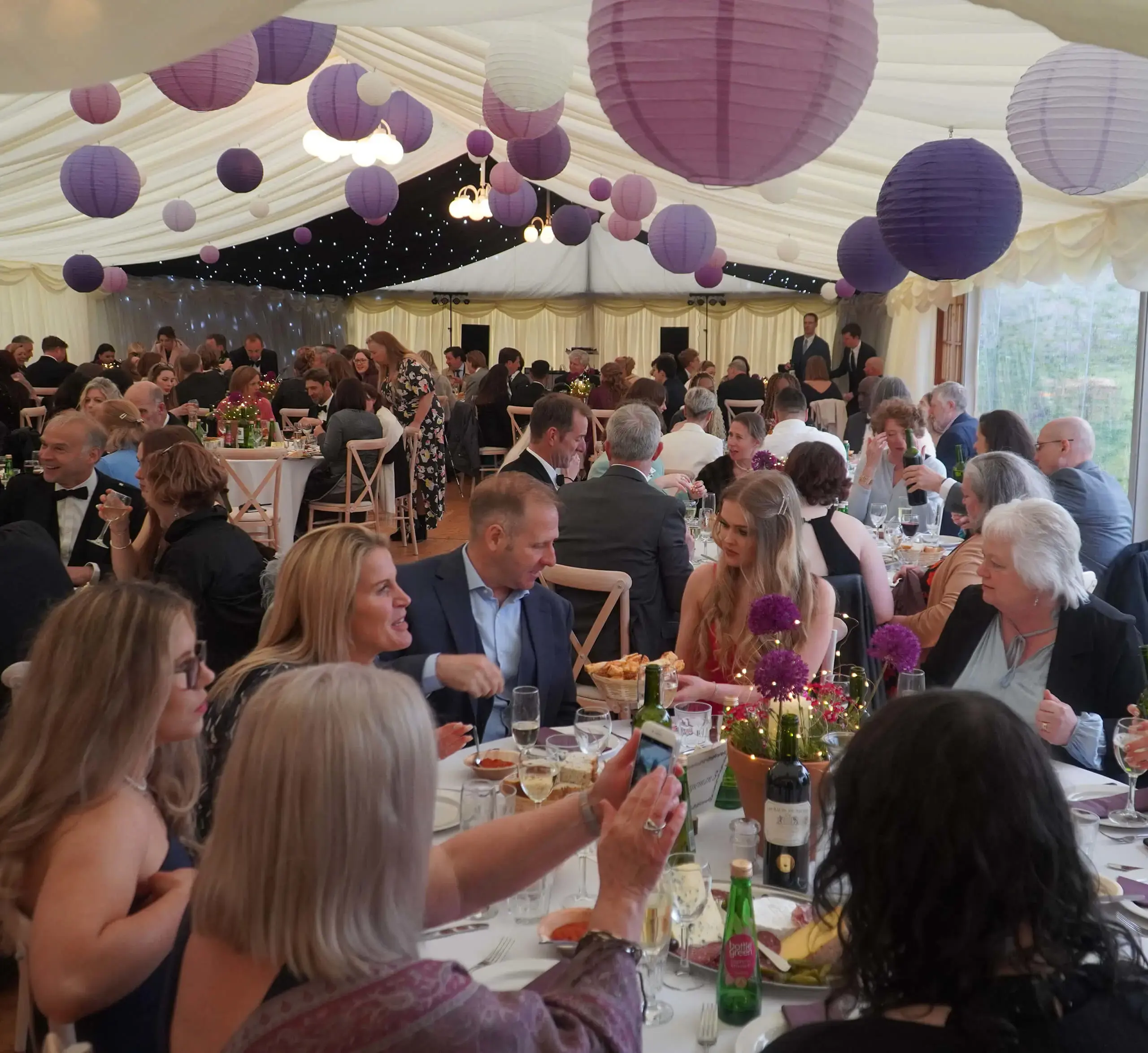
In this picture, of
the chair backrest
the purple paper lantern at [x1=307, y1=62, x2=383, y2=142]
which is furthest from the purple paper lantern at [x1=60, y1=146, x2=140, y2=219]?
the chair backrest

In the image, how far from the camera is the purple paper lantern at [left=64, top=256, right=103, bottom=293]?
10.6m

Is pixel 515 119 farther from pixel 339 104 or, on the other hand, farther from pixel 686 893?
pixel 686 893

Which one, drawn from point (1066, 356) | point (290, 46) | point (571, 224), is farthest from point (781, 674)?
point (571, 224)

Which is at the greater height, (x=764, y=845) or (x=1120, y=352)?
(x=1120, y=352)

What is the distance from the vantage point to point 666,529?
4195 millimetres

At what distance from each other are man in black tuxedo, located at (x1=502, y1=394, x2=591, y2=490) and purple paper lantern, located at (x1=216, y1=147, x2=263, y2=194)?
13.0 feet

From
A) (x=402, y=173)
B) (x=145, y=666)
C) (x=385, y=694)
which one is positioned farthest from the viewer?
(x=402, y=173)

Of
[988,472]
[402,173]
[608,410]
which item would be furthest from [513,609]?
[402,173]

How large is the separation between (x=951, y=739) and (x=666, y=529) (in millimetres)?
3043

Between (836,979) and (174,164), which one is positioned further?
(174,164)

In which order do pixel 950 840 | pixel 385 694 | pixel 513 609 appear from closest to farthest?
pixel 950 840 < pixel 385 694 < pixel 513 609

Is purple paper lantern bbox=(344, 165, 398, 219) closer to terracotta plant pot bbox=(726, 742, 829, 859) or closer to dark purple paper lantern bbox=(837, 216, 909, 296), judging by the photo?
dark purple paper lantern bbox=(837, 216, 909, 296)

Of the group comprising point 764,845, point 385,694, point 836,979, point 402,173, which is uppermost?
point 402,173

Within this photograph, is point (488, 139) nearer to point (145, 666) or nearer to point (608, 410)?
point (608, 410)
